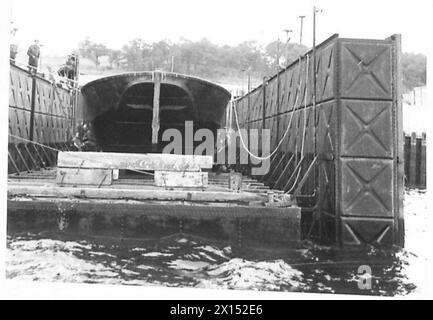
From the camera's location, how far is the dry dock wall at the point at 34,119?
9.98m

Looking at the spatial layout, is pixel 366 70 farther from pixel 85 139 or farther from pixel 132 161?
pixel 85 139

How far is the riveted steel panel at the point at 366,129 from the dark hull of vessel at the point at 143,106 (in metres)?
5.12

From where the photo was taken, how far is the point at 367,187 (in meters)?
6.79

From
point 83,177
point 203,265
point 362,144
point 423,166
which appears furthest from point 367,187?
point 423,166

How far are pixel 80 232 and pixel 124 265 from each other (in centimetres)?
125

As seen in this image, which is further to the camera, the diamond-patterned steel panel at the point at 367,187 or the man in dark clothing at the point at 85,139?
the man in dark clothing at the point at 85,139

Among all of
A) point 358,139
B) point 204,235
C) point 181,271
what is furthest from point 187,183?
point 358,139

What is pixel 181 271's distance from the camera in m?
5.69

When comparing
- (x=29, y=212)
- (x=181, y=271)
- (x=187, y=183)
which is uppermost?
(x=187, y=183)

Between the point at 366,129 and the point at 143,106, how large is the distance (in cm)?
691

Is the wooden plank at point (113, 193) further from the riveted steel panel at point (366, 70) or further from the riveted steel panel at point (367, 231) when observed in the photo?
the riveted steel panel at point (366, 70)

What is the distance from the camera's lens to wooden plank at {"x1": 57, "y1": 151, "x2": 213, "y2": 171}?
7.03 metres

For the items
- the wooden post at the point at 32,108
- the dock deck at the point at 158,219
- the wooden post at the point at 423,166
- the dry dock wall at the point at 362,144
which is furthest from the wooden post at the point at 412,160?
the wooden post at the point at 32,108

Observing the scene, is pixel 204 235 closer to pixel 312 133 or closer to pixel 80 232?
pixel 80 232
